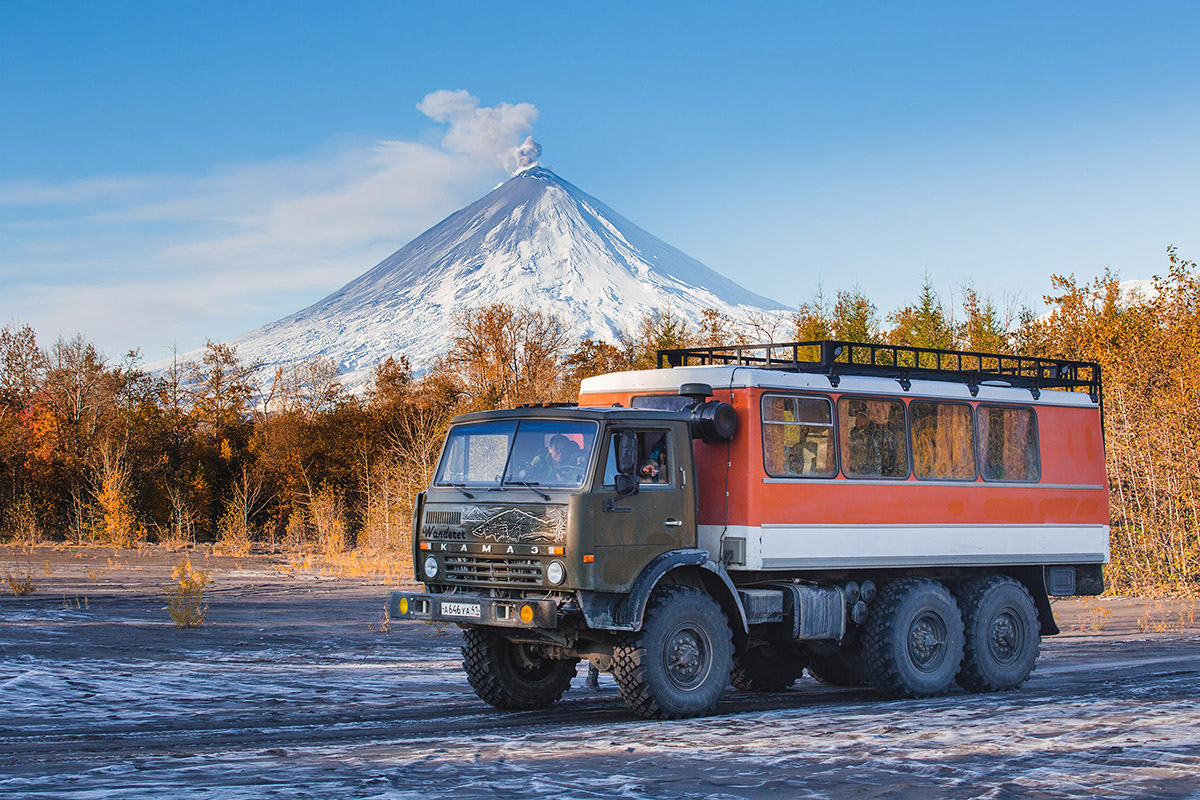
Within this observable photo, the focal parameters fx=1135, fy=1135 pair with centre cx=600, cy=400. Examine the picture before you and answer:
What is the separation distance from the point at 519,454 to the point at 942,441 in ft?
15.7

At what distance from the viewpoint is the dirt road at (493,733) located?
7.04 meters

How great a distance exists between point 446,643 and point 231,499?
32690 millimetres

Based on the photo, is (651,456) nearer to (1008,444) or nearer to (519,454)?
(519,454)

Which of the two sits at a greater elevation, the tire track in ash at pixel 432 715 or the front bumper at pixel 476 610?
the front bumper at pixel 476 610

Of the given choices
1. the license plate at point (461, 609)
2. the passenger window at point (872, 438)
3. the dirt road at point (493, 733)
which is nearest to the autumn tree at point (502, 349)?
the dirt road at point (493, 733)

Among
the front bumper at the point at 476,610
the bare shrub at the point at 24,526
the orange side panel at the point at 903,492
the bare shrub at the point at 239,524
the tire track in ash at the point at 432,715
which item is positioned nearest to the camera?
the tire track in ash at the point at 432,715

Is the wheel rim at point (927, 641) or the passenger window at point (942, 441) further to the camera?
the passenger window at point (942, 441)

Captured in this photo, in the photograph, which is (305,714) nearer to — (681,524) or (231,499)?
(681,524)

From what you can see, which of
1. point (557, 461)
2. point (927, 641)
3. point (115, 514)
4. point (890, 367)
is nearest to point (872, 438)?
point (890, 367)

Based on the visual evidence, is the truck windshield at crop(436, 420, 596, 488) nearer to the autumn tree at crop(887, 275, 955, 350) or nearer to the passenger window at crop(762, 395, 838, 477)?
the passenger window at crop(762, 395, 838, 477)

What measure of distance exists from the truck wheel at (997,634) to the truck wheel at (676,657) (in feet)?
11.1

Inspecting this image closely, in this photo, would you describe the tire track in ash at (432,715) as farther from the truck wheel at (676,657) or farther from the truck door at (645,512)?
the truck door at (645,512)

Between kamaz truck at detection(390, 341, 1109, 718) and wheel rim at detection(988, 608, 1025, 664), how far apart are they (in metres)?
0.02

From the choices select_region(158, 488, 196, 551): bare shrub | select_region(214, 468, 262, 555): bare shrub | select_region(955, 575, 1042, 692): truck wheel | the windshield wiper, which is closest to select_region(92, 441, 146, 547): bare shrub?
select_region(158, 488, 196, 551): bare shrub
